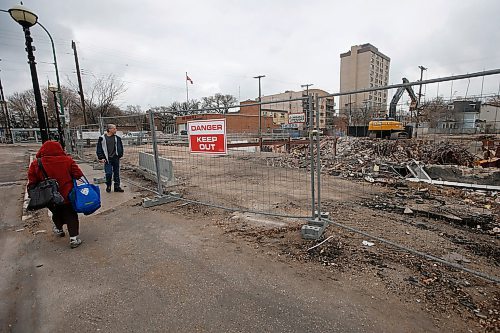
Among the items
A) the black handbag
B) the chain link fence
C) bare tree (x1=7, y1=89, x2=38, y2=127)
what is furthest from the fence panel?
bare tree (x1=7, y1=89, x2=38, y2=127)

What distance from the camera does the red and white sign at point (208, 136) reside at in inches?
186

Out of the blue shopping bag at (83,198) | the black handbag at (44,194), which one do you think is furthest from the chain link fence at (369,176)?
the black handbag at (44,194)

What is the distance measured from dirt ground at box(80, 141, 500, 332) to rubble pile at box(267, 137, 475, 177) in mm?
2737

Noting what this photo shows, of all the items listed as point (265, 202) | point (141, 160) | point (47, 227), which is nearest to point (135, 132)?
point (141, 160)

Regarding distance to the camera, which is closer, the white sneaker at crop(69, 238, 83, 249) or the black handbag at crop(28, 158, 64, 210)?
the black handbag at crop(28, 158, 64, 210)

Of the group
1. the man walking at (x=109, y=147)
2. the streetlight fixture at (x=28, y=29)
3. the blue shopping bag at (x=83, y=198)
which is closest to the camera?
the blue shopping bag at (x=83, y=198)

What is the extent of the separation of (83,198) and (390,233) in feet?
16.2

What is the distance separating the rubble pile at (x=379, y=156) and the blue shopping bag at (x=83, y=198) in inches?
313

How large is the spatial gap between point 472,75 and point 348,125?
2.56m

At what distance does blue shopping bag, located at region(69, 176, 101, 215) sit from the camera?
3.86 metres

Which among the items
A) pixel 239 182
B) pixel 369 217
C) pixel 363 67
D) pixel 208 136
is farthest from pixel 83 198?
pixel 363 67

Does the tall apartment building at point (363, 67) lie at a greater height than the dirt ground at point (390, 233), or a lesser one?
greater

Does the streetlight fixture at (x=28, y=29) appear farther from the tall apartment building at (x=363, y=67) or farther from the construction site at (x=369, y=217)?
the tall apartment building at (x=363, y=67)

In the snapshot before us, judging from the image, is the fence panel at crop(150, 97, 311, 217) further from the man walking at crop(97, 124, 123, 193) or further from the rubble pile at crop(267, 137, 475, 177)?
the rubble pile at crop(267, 137, 475, 177)
